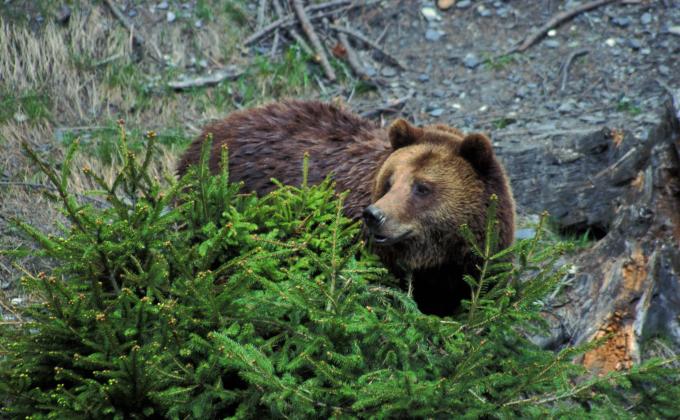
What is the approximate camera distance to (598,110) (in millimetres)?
7680

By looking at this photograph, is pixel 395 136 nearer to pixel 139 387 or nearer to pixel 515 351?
pixel 515 351

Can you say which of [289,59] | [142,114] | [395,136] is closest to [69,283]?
[395,136]

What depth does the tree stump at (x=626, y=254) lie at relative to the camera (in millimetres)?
4594

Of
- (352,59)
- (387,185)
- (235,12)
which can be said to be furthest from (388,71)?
(387,185)

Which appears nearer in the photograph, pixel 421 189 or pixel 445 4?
pixel 421 189

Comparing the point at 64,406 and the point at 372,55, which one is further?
the point at 372,55

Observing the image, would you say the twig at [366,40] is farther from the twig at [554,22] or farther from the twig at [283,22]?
the twig at [554,22]

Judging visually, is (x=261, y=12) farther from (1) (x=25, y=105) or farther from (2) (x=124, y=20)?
(1) (x=25, y=105)

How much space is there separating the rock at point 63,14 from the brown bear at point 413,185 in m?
3.86

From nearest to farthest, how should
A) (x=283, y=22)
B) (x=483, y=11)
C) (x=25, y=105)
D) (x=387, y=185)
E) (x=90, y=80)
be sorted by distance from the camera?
(x=387, y=185) < (x=25, y=105) < (x=90, y=80) < (x=283, y=22) < (x=483, y=11)

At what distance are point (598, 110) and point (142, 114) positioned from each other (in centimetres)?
447

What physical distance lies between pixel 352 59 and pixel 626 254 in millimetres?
4350

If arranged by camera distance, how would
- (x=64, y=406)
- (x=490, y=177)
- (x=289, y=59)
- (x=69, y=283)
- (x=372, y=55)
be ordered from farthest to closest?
1. (x=372, y=55)
2. (x=289, y=59)
3. (x=490, y=177)
4. (x=69, y=283)
5. (x=64, y=406)

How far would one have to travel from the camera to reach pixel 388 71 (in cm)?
852
